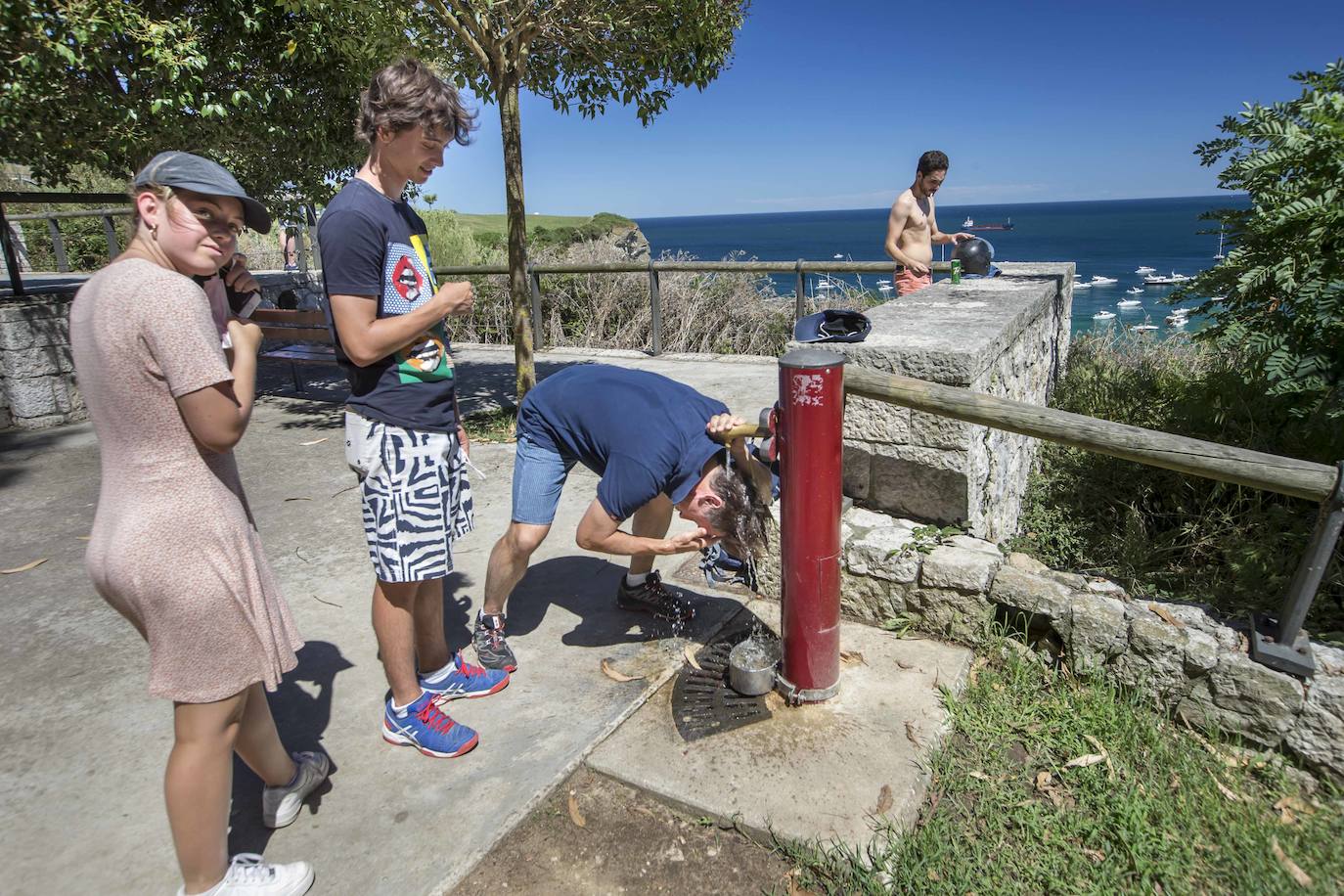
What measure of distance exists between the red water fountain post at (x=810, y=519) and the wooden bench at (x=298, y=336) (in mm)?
5427

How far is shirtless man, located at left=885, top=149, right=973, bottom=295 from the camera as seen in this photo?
588 centimetres

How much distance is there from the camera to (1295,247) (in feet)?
11.6

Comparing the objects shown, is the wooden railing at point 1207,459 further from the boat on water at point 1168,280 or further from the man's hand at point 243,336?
the boat on water at point 1168,280

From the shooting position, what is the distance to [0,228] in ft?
20.2

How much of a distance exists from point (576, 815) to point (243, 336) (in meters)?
1.56

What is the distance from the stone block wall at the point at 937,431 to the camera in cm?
315

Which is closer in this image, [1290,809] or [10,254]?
[1290,809]

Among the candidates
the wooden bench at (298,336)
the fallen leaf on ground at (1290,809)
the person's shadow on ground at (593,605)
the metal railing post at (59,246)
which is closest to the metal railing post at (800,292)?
the wooden bench at (298,336)

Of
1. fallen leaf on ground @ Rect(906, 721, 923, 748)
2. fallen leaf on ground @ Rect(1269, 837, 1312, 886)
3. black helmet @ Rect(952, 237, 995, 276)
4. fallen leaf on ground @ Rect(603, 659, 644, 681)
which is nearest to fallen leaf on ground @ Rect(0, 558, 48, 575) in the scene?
fallen leaf on ground @ Rect(603, 659, 644, 681)

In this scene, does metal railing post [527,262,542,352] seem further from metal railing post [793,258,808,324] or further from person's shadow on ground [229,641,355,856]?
person's shadow on ground [229,641,355,856]

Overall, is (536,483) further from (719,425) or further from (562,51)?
(562,51)

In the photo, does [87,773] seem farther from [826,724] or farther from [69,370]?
[69,370]

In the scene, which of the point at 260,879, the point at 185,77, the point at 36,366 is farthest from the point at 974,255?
the point at 36,366

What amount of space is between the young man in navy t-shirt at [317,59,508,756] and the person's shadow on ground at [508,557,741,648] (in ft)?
2.64
